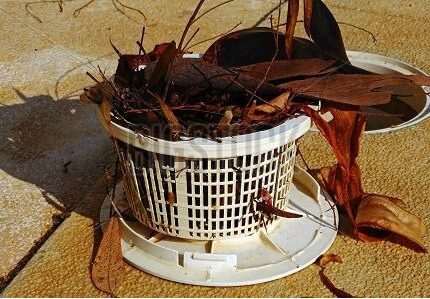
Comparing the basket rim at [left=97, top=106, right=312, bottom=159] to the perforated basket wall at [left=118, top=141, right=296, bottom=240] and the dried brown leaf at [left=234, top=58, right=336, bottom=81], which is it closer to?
the perforated basket wall at [left=118, top=141, right=296, bottom=240]

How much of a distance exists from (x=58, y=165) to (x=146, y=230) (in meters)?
0.64

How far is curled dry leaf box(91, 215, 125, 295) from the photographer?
166 cm

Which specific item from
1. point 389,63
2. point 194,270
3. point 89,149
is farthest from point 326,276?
point 389,63

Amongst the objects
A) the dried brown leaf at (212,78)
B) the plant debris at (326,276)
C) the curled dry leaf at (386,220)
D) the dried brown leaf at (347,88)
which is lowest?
the plant debris at (326,276)

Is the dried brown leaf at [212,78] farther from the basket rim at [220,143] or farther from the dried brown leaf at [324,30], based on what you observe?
the dried brown leaf at [324,30]

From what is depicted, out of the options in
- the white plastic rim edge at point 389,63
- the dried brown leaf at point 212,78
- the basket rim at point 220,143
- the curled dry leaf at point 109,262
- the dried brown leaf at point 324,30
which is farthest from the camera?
the white plastic rim edge at point 389,63

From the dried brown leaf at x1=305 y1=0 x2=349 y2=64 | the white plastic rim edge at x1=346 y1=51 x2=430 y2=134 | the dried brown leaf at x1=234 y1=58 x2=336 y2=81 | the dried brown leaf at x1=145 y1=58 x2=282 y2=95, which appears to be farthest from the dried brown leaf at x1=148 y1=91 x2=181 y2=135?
the white plastic rim edge at x1=346 y1=51 x2=430 y2=134

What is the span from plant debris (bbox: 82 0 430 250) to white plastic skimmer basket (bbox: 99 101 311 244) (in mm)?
35

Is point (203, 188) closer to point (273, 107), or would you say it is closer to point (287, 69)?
point (273, 107)

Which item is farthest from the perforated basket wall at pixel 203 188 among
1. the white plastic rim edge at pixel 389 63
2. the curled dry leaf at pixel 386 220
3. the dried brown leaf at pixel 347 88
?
the white plastic rim edge at pixel 389 63

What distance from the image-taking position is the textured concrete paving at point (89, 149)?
1682mm

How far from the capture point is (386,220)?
1.76 m

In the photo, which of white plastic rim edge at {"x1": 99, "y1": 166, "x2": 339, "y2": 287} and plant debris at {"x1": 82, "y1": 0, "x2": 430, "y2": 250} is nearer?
plant debris at {"x1": 82, "y1": 0, "x2": 430, "y2": 250}

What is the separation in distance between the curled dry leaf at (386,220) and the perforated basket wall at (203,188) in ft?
0.89
